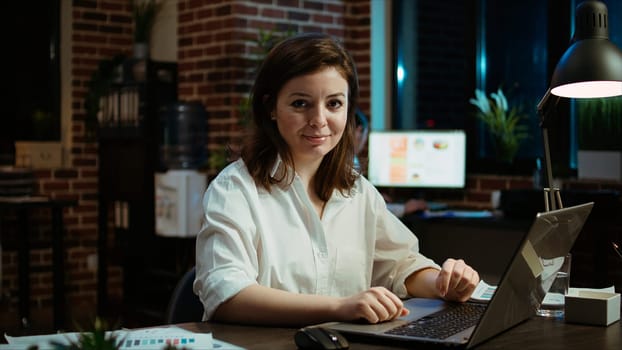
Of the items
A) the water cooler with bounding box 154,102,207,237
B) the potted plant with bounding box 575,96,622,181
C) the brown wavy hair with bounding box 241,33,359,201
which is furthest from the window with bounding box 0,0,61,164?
the brown wavy hair with bounding box 241,33,359,201

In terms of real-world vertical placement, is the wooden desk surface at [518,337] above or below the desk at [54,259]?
above

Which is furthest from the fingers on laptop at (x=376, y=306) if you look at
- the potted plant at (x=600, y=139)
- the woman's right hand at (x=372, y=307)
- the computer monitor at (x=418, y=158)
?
the computer monitor at (x=418, y=158)

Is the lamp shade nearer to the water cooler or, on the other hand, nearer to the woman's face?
the woman's face

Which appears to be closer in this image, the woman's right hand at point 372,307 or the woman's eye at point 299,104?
the woman's right hand at point 372,307

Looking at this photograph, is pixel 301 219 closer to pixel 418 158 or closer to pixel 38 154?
pixel 418 158

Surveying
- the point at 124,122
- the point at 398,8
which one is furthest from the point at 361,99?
the point at 124,122

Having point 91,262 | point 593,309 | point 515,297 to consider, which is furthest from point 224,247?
point 91,262

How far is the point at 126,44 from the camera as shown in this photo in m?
6.30

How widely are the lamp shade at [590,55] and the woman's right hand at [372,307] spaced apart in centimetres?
57

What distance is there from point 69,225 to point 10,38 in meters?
1.32

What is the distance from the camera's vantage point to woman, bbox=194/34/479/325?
167 cm

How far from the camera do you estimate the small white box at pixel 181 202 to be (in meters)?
4.91

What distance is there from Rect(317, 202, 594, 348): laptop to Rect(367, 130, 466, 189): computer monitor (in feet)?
9.91

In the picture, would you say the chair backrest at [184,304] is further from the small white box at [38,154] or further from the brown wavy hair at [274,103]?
the small white box at [38,154]
